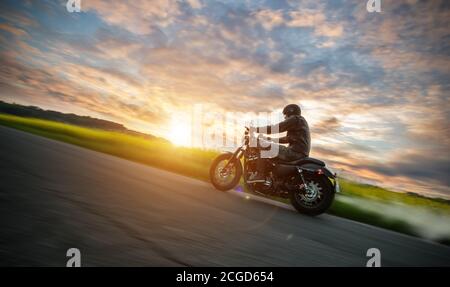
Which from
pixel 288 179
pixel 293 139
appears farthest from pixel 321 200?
pixel 293 139

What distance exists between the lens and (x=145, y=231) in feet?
12.2

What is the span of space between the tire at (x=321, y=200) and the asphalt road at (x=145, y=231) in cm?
113

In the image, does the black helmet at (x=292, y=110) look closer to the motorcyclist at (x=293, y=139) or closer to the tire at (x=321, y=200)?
the motorcyclist at (x=293, y=139)

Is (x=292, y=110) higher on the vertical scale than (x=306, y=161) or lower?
higher

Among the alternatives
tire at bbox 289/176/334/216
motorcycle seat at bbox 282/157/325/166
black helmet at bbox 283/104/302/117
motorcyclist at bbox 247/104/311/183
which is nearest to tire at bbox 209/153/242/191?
motorcyclist at bbox 247/104/311/183

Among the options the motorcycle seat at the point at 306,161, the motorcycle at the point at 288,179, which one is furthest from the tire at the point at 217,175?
the motorcycle seat at the point at 306,161

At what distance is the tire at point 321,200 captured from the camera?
25.1 feet

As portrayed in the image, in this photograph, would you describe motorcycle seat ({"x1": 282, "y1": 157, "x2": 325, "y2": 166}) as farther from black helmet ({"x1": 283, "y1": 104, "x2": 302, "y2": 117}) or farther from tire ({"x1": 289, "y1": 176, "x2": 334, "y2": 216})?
black helmet ({"x1": 283, "y1": 104, "x2": 302, "y2": 117})

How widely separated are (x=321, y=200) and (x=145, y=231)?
196 inches

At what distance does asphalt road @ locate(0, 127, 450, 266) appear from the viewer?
293cm

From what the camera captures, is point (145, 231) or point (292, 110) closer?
point (145, 231)

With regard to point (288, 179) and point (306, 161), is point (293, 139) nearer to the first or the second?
point (306, 161)
